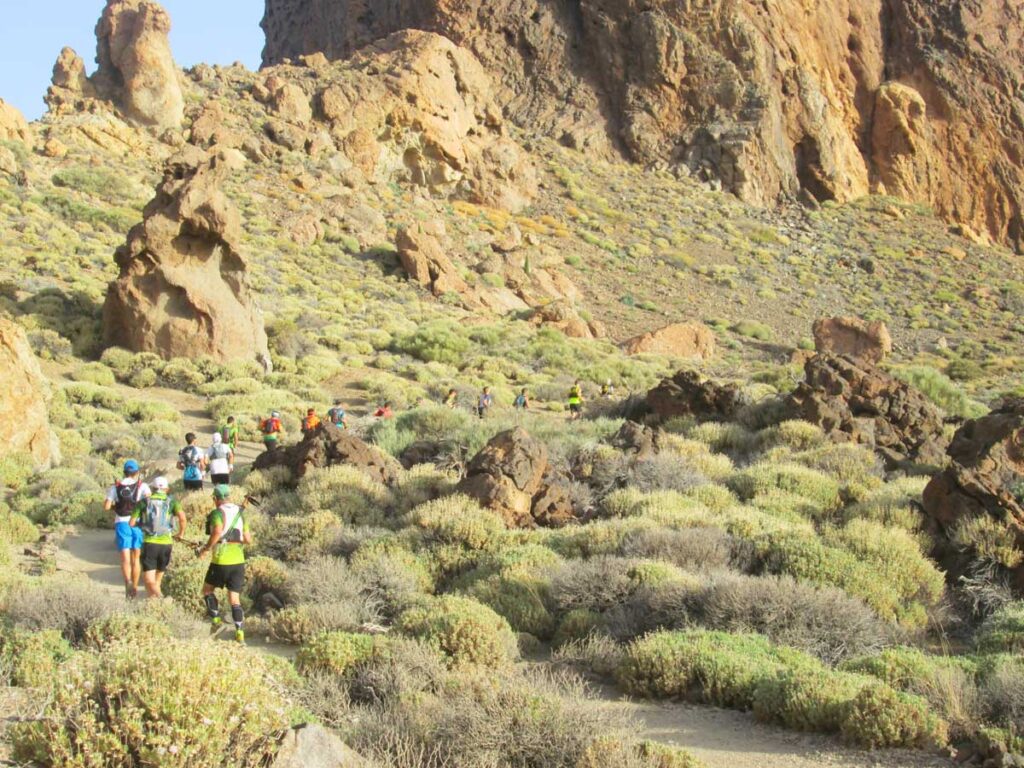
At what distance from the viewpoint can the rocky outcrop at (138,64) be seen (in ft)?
129

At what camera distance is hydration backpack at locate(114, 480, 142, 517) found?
9.93 m

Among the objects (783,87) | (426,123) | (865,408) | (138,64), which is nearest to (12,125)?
(138,64)

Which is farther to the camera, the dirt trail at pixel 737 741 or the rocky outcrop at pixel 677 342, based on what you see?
the rocky outcrop at pixel 677 342

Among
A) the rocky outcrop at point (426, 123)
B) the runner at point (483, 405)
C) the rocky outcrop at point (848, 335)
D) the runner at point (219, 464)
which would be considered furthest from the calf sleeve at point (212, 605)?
the rocky outcrop at point (426, 123)

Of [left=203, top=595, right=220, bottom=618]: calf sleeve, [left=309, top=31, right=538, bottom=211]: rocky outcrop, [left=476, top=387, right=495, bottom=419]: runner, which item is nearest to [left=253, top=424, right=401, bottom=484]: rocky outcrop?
→ [left=203, top=595, right=220, bottom=618]: calf sleeve

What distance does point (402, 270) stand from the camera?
36.5 m

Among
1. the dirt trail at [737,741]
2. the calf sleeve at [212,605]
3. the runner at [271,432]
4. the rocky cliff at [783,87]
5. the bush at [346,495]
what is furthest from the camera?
the rocky cliff at [783,87]

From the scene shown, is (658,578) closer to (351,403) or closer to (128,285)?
(351,403)

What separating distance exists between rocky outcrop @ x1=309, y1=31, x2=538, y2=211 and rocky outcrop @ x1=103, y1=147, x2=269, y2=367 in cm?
2157

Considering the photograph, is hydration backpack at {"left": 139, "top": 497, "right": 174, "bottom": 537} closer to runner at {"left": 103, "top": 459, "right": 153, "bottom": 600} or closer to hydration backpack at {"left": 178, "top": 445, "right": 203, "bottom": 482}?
runner at {"left": 103, "top": 459, "right": 153, "bottom": 600}

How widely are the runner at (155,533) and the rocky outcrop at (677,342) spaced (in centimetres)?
2448

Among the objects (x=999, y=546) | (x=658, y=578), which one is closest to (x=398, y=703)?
(x=658, y=578)

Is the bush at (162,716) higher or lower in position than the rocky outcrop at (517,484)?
lower

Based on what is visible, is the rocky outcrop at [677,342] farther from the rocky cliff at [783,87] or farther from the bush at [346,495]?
the rocky cliff at [783,87]
